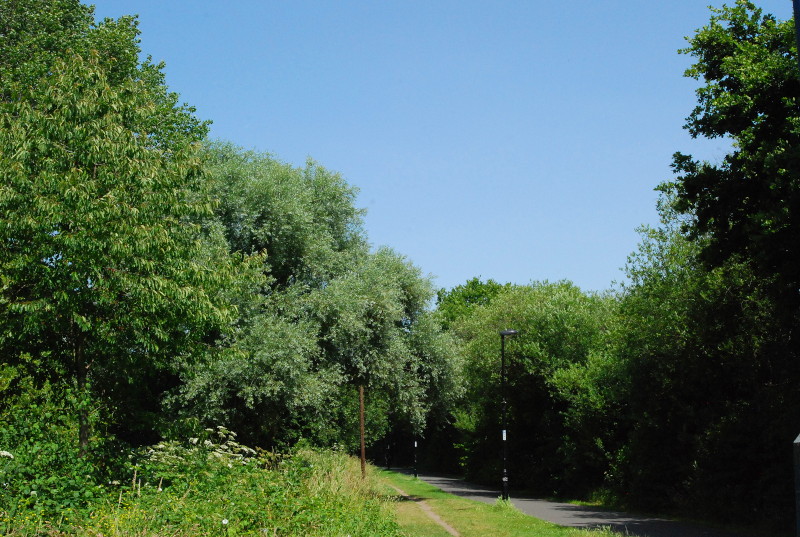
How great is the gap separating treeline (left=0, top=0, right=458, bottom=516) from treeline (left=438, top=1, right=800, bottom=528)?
10496 mm

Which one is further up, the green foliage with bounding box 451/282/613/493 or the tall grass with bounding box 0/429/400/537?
the green foliage with bounding box 451/282/613/493

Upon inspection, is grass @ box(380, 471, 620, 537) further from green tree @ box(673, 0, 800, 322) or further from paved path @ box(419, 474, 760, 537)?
green tree @ box(673, 0, 800, 322)

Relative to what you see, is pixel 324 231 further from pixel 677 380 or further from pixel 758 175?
pixel 758 175

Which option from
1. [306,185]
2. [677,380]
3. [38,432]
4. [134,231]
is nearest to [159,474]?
[38,432]

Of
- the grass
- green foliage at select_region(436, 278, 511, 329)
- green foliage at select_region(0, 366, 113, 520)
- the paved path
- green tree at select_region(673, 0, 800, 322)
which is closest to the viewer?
green foliage at select_region(0, 366, 113, 520)

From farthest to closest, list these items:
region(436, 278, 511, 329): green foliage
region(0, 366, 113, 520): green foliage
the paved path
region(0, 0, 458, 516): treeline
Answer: region(436, 278, 511, 329): green foliage
the paved path
region(0, 0, 458, 516): treeline
region(0, 366, 113, 520): green foliage

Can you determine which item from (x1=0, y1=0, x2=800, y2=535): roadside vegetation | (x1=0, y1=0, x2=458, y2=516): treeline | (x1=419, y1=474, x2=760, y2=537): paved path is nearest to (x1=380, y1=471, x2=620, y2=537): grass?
(x1=0, y1=0, x2=800, y2=535): roadside vegetation

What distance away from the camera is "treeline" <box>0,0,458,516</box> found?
1240 cm

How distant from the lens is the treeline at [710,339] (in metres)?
15.4

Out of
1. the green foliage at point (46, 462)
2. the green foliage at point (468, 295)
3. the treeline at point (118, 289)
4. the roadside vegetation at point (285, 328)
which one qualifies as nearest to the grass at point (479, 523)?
the roadside vegetation at point (285, 328)

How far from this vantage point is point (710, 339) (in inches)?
826

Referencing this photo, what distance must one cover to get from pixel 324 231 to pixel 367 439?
1254 centimetres

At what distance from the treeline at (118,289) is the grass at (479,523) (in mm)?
4554

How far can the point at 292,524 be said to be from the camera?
34.1 feet
